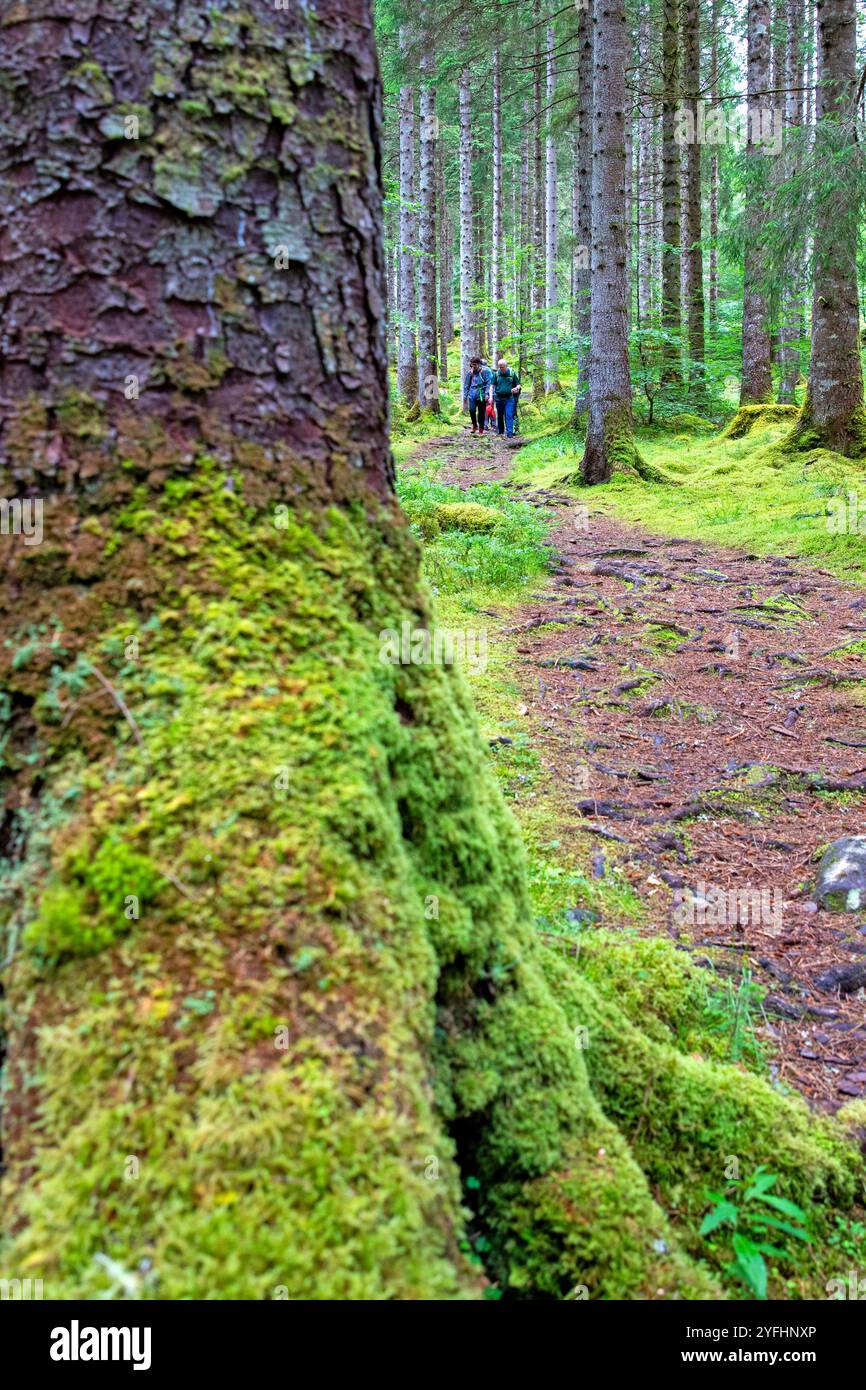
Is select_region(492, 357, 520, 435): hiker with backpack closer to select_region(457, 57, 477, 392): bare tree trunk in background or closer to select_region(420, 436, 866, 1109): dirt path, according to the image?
select_region(457, 57, 477, 392): bare tree trunk in background

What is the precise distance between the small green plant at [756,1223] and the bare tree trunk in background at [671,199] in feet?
55.5

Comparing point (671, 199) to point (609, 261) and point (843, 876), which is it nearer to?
point (609, 261)

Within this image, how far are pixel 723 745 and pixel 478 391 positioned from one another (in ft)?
60.0

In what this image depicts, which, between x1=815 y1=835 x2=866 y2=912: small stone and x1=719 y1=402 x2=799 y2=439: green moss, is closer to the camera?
x1=815 y1=835 x2=866 y2=912: small stone

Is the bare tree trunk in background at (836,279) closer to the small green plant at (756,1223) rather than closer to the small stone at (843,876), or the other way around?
the small stone at (843,876)

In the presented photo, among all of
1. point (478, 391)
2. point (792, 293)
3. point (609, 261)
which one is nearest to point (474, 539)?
point (792, 293)

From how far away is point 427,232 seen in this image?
2233 cm

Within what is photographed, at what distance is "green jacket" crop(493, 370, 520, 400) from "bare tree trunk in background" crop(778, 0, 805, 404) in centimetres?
599

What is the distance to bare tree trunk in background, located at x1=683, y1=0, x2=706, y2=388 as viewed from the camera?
18.2 metres

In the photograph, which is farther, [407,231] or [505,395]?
[407,231]

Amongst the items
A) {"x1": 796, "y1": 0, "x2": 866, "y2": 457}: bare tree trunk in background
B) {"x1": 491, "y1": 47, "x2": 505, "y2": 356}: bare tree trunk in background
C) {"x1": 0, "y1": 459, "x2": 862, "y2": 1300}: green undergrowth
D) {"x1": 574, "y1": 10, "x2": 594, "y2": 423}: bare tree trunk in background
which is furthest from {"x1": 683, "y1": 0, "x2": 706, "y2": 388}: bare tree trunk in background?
{"x1": 0, "y1": 459, "x2": 862, "y2": 1300}: green undergrowth

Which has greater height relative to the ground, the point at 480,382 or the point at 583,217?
the point at 583,217
